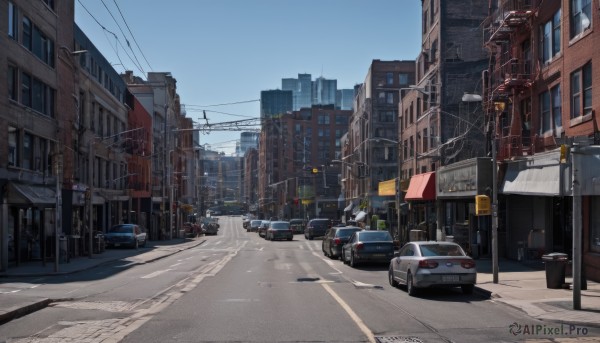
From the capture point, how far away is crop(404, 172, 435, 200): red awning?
3634cm

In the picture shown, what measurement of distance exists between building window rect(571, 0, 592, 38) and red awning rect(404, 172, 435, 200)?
Answer: 16.8 meters

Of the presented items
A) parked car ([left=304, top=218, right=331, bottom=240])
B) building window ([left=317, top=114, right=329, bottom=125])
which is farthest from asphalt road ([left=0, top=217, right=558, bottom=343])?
building window ([left=317, top=114, right=329, bottom=125])

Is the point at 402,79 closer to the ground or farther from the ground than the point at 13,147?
farther from the ground

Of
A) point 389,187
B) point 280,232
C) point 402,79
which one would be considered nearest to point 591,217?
point 389,187

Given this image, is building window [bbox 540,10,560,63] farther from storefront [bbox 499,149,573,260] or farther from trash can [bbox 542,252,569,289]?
trash can [bbox 542,252,569,289]

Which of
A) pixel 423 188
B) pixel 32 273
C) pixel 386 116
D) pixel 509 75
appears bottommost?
pixel 32 273

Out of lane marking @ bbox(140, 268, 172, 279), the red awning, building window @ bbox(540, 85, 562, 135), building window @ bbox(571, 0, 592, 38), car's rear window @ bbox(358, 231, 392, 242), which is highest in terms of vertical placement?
building window @ bbox(571, 0, 592, 38)

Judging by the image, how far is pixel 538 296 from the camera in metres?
15.3

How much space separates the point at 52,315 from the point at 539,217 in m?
17.9

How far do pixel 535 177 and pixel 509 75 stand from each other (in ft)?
18.0

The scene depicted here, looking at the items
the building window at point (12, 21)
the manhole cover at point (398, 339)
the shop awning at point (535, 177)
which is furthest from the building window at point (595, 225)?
the building window at point (12, 21)

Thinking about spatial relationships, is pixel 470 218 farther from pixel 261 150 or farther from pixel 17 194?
pixel 261 150

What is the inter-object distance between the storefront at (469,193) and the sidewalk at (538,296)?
4838mm

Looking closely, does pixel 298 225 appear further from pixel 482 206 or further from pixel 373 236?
pixel 482 206
